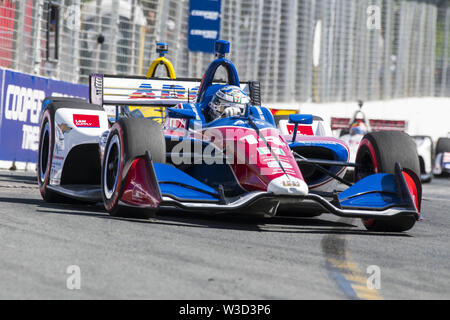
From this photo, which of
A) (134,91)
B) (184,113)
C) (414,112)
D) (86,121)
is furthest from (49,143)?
(414,112)

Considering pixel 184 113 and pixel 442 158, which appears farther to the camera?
pixel 442 158

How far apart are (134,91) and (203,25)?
17.3 feet

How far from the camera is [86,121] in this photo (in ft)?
26.8

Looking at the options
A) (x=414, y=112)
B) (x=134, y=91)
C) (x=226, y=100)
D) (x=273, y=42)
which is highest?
(x=273, y=42)

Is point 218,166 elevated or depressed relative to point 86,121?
depressed

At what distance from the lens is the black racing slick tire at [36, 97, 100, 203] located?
26.5 feet

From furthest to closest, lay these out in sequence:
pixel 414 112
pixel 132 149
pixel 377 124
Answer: pixel 414 112 < pixel 377 124 < pixel 132 149

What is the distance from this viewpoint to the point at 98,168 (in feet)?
26.9

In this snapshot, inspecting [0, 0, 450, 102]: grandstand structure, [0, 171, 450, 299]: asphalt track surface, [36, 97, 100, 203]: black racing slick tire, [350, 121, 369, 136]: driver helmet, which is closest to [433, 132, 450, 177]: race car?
[350, 121, 369, 136]: driver helmet

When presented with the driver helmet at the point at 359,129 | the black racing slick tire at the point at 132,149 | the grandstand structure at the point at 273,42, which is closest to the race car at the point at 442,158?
the driver helmet at the point at 359,129

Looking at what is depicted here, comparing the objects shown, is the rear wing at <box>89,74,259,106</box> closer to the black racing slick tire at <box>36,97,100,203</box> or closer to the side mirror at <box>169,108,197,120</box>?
the black racing slick tire at <box>36,97,100,203</box>

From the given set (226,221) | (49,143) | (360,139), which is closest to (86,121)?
(49,143)

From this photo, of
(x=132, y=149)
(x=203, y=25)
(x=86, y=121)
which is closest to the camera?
(x=132, y=149)

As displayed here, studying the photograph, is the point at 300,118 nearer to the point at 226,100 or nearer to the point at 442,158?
the point at 226,100
